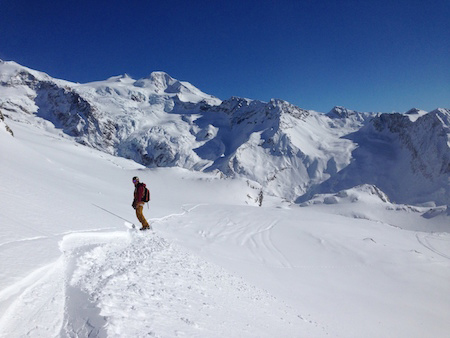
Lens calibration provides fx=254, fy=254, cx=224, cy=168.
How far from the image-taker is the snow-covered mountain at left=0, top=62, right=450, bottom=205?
136 metres

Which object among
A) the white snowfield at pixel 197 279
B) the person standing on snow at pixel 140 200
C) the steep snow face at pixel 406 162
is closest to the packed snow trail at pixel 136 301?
the white snowfield at pixel 197 279

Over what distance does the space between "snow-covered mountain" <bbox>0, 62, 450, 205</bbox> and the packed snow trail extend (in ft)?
437

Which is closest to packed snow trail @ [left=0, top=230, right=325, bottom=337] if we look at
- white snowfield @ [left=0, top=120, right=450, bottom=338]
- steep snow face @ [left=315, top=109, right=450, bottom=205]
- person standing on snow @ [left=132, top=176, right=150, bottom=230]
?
white snowfield @ [left=0, top=120, right=450, bottom=338]

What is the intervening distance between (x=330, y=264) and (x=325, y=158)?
494 feet

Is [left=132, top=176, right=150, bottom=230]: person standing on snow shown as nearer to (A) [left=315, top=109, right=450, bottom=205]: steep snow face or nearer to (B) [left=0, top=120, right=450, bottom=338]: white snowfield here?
(B) [left=0, top=120, right=450, bottom=338]: white snowfield

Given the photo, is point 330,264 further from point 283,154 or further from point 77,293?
point 283,154

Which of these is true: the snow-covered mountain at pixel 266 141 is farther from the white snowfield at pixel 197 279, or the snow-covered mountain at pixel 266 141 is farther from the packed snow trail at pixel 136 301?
the packed snow trail at pixel 136 301

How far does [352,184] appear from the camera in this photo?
136m

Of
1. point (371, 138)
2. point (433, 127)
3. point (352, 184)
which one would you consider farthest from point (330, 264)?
point (371, 138)

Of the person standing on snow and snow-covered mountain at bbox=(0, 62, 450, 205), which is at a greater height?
snow-covered mountain at bbox=(0, 62, 450, 205)

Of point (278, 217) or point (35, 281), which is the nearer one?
point (35, 281)

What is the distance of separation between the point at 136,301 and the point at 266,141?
6474 inches

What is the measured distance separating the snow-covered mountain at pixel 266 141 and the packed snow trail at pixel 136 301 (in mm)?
133082

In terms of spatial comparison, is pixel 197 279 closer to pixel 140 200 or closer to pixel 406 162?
pixel 140 200
